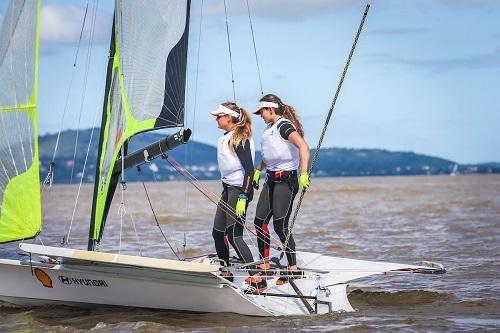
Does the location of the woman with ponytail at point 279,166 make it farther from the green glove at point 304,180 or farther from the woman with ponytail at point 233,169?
the green glove at point 304,180

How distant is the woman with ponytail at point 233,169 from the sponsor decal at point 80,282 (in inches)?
50.0

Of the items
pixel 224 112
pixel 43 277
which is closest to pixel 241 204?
pixel 224 112

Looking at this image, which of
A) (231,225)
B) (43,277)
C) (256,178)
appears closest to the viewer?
(231,225)

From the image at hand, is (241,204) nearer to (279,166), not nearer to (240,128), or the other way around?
(279,166)

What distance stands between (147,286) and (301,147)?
81.3 inches

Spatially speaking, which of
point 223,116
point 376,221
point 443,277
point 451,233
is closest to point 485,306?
point 443,277

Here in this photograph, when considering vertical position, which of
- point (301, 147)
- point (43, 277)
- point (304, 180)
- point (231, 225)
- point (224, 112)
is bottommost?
point (43, 277)

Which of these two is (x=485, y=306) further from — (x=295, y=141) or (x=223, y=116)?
(x=223, y=116)

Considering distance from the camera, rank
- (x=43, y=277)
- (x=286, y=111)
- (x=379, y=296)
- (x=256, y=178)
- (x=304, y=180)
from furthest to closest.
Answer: (x=379, y=296) < (x=256, y=178) < (x=286, y=111) < (x=43, y=277) < (x=304, y=180)

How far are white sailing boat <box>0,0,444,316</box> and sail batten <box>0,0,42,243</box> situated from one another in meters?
0.01

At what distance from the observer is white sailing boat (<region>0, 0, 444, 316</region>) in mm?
8641

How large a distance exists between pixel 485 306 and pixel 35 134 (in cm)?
511

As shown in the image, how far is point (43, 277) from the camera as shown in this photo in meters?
9.15

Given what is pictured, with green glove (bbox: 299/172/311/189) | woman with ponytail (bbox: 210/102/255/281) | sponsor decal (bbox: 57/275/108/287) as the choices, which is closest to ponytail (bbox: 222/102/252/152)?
woman with ponytail (bbox: 210/102/255/281)
